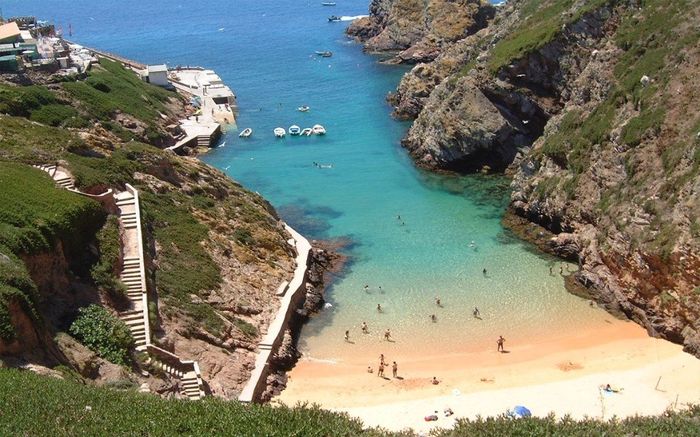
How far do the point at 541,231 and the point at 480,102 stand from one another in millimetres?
19539

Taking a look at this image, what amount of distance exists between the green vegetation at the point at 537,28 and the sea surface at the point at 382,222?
516 inches

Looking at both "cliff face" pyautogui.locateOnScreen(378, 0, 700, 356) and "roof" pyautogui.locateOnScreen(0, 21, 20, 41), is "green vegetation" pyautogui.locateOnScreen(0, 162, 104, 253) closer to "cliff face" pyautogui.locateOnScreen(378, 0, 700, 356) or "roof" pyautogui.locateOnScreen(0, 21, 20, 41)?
"cliff face" pyautogui.locateOnScreen(378, 0, 700, 356)

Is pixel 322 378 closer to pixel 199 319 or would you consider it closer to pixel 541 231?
pixel 199 319

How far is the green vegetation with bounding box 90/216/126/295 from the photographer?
1342 inches

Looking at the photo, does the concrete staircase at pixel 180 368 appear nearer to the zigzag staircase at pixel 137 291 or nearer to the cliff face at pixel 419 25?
the zigzag staircase at pixel 137 291

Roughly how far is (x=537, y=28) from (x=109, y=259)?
53.7 metres

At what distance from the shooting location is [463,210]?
59.1m

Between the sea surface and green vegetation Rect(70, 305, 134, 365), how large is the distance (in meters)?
12.5

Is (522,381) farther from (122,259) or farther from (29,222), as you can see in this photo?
(29,222)

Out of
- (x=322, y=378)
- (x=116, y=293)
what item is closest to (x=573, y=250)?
(x=322, y=378)

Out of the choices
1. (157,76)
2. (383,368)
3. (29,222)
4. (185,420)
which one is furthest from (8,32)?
(185,420)

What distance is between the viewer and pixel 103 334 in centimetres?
3017

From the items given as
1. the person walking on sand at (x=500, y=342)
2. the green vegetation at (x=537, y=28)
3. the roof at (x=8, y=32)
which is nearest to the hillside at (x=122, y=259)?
the person walking on sand at (x=500, y=342)

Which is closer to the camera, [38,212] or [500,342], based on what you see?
[38,212]
